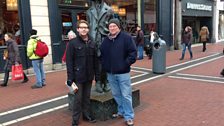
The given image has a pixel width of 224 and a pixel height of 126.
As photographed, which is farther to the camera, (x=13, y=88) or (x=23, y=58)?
(x=23, y=58)

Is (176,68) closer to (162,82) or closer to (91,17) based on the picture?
(162,82)

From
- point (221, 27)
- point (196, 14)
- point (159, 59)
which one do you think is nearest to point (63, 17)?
point (159, 59)

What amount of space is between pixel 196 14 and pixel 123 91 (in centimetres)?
1935

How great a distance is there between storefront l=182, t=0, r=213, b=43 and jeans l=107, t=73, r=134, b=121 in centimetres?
1646

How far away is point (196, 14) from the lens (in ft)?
72.3

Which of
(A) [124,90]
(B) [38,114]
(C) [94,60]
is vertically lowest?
(B) [38,114]

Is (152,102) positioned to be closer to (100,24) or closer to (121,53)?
(121,53)

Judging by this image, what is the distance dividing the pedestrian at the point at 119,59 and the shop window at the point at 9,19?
6793 mm

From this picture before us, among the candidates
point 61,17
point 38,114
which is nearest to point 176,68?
point 61,17

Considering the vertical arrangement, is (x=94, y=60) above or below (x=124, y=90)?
above

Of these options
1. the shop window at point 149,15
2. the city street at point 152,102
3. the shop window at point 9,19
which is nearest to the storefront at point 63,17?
the shop window at point 9,19

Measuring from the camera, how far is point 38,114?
5.44 m

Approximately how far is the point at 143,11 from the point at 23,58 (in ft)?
28.4

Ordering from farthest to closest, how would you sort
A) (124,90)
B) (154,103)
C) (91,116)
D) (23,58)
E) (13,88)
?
1. (23,58)
2. (13,88)
3. (154,103)
4. (91,116)
5. (124,90)
